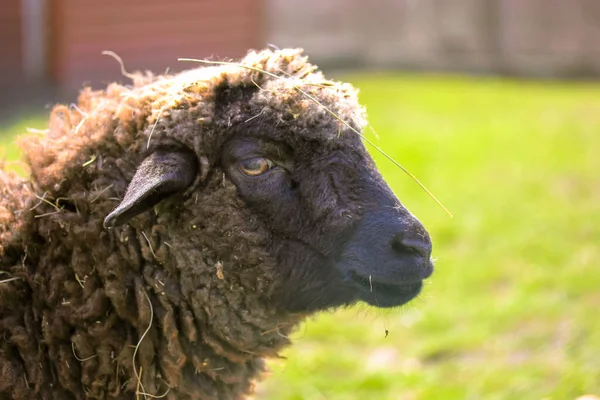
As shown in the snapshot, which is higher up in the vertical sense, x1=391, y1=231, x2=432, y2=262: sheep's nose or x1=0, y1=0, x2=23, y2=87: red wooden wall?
x1=0, y1=0, x2=23, y2=87: red wooden wall

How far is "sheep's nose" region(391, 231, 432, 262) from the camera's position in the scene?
333cm

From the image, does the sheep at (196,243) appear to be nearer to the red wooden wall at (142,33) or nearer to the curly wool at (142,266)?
the curly wool at (142,266)

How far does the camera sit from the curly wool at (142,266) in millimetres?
3186

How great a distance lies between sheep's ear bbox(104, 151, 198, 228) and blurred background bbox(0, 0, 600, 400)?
3.67 feet

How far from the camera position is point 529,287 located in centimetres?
684

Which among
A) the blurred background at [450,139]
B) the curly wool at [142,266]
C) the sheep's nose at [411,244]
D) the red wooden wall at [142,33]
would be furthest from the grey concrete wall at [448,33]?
the sheep's nose at [411,244]

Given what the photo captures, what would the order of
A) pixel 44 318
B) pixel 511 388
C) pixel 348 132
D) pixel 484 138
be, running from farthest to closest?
pixel 484 138 < pixel 511 388 < pixel 348 132 < pixel 44 318

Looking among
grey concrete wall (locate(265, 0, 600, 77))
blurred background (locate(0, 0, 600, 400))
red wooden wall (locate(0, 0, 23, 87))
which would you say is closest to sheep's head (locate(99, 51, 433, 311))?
blurred background (locate(0, 0, 600, 400))

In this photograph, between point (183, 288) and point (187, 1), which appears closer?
point (183, 288)

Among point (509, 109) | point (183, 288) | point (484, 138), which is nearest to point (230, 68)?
point (183, 288)

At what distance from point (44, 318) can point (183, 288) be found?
562 millimetres

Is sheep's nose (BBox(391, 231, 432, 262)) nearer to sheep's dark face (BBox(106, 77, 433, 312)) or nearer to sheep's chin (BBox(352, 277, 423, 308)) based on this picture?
sheep's dark face (BBox(106, 77, 433, 312))

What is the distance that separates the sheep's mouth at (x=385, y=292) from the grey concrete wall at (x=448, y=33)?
1793 cm

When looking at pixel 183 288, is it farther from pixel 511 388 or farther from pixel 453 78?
pixel 453 78
